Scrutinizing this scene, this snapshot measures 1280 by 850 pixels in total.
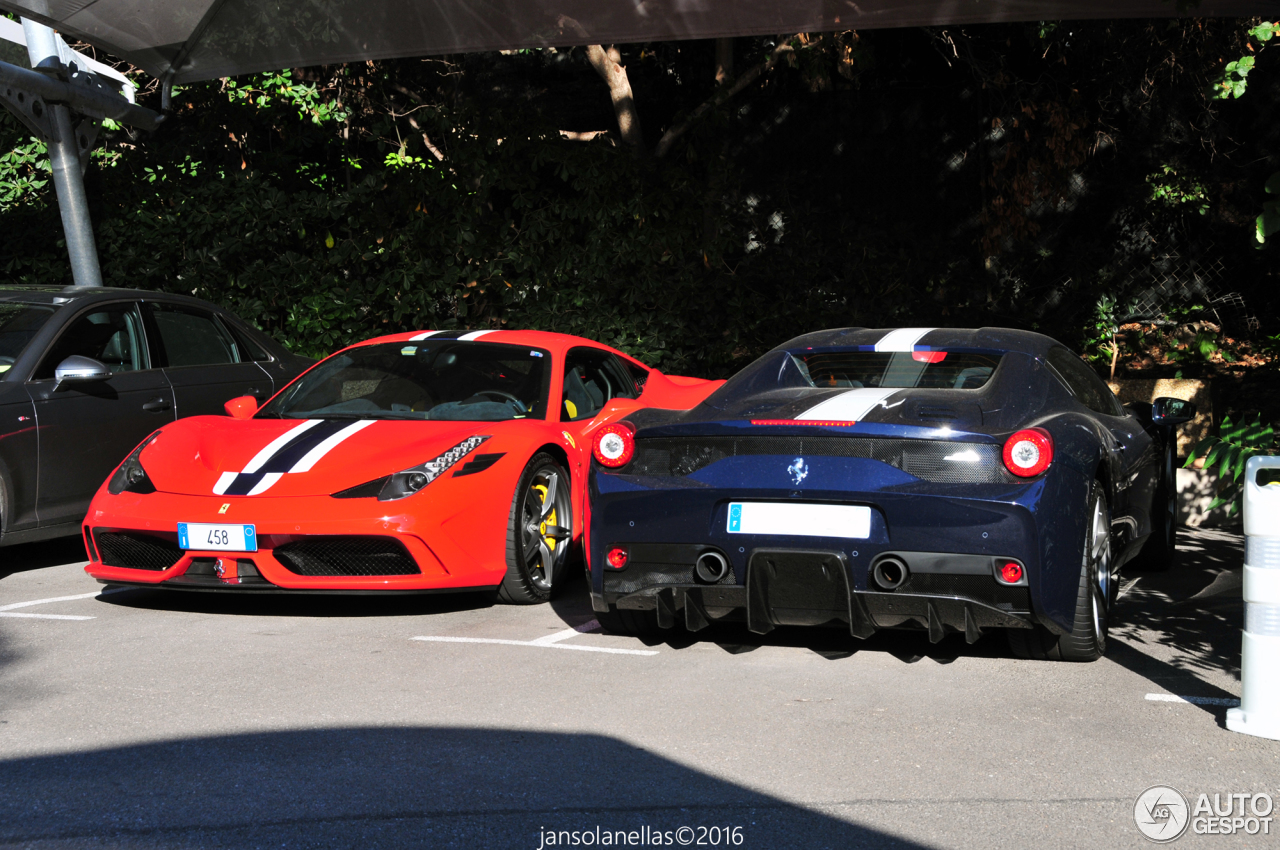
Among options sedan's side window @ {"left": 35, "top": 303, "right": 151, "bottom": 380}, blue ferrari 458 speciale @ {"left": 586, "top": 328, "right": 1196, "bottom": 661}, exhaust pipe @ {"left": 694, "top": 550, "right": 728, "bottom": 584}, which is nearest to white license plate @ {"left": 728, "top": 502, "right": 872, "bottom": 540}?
blue ferrari 458 speciale @ {"left": 586, "top": 328, "right": 1196, "bottom": 661}

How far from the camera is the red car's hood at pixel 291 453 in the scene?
5594 mm

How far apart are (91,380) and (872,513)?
4.46 metres

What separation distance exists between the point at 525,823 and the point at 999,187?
1028 centimetres

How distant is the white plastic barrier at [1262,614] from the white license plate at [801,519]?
1183 mm

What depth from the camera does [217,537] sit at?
5.39m

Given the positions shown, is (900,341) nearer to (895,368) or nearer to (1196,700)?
(895,368)

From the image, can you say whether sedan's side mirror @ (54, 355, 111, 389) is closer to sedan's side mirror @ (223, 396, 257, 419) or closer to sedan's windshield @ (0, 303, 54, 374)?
sedan's windshield @ (0, 303, 54, 374)

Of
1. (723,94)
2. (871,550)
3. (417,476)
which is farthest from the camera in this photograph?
(723,94)

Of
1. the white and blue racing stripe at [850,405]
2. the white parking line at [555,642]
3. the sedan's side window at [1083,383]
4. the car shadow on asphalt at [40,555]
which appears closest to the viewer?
the white and blue racing stripe at [850,405]

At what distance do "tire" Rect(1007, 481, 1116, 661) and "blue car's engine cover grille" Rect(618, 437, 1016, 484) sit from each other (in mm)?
487

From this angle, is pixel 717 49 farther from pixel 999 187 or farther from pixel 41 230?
pixel 41 230

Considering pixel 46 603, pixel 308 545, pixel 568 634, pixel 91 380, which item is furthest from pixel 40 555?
pixel 568 634

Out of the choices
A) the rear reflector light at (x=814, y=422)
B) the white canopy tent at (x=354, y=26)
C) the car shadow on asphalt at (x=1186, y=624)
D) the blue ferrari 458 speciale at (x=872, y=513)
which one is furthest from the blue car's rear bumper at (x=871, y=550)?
the white canopy tent at (x=354, y=26)

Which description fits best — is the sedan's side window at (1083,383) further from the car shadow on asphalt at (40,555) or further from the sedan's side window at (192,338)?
the car shadow on asphalt at (40,555)
